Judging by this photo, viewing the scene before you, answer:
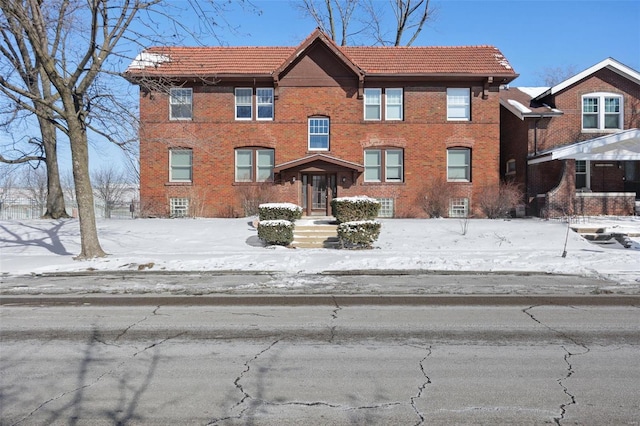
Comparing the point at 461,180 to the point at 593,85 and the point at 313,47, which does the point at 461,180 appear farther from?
the point at 313,47

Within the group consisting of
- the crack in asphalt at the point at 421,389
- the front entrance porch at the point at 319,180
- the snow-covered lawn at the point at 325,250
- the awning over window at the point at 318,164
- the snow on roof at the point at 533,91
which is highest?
the snow on roof at the point at 533,91

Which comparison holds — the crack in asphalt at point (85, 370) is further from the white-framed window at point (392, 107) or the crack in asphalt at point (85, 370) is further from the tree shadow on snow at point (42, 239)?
the white-framed window at point (392, 107)

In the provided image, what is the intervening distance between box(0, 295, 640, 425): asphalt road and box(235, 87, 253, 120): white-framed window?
19924 mm

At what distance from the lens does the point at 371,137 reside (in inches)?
1087

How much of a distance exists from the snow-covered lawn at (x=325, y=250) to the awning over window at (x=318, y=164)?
4.63m

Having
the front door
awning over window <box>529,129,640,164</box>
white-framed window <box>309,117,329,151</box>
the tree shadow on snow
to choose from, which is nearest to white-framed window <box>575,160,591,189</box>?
awning over window <box>529,129,640,164</box>

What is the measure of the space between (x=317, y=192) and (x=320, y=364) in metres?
21.8

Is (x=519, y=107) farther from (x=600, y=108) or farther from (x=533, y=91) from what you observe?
(x=533, y=91)

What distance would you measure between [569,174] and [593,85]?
655cm

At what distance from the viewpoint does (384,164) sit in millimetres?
27688

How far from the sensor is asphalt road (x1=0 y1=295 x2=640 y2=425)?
4.36 metres

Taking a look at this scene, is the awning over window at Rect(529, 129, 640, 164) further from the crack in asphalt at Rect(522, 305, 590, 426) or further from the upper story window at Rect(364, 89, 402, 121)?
the crack in asphalt at Rect(522, 305, 590, 426)

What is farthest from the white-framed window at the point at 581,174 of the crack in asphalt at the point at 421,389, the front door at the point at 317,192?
the crack in asphalt at the point at 421,389

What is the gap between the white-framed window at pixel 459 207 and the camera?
27.5 meters
